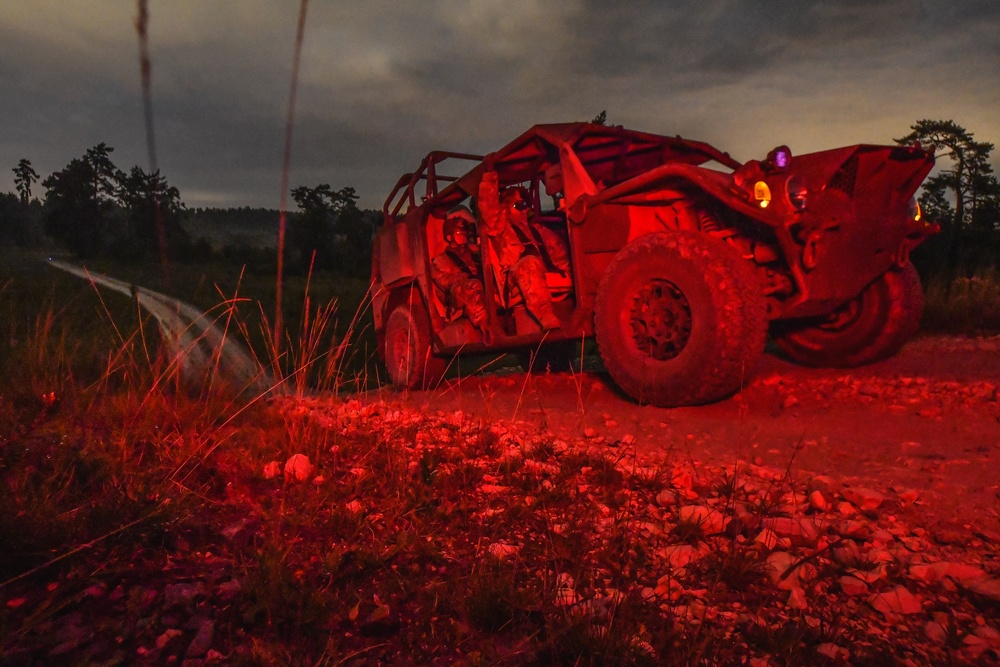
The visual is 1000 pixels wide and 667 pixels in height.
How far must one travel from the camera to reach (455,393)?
21.5ft

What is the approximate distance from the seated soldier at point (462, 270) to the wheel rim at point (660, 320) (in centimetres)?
171

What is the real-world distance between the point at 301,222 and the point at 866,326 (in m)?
36.8

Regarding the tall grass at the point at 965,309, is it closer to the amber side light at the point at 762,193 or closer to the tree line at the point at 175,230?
the amber side light at the point at 762,193

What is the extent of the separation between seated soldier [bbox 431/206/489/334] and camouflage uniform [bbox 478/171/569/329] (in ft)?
1.79

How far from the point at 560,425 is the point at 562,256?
6.05 feet

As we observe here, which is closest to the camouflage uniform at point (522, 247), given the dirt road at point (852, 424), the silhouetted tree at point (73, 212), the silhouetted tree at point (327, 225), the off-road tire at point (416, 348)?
the dirt road at point (852, 424)

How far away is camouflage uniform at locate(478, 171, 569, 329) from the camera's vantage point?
5691 mm

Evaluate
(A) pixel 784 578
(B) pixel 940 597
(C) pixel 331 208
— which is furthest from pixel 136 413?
(C) pixel 331 208

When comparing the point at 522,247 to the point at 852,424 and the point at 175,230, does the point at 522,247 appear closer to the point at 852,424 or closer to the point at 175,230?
the point at 852,424

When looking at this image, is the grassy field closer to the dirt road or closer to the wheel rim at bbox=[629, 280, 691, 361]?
the dirt road

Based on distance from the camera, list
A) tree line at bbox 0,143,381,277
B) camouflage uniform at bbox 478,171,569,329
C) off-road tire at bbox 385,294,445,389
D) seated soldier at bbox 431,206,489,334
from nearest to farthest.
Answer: camouflage uniform at bbox 478,171,569,329 → seated soldier at bbox 431,206,489,334 → off-road tire at bbox 385,294,445,389 → tree line at bbox 0,143,381,277

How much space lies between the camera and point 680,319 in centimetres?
472

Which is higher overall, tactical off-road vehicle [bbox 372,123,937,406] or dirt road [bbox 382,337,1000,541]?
tactical off-road vehicle [bbox 372,123,937,406]

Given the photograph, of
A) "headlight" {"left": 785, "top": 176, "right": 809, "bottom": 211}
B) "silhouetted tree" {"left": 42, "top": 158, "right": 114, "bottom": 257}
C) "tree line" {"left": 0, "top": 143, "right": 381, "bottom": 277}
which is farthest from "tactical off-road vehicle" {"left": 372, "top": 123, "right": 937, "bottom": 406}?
"silhouetted tree" {"left": 42, "top": 158, "right": 114, "bottom": 257}
